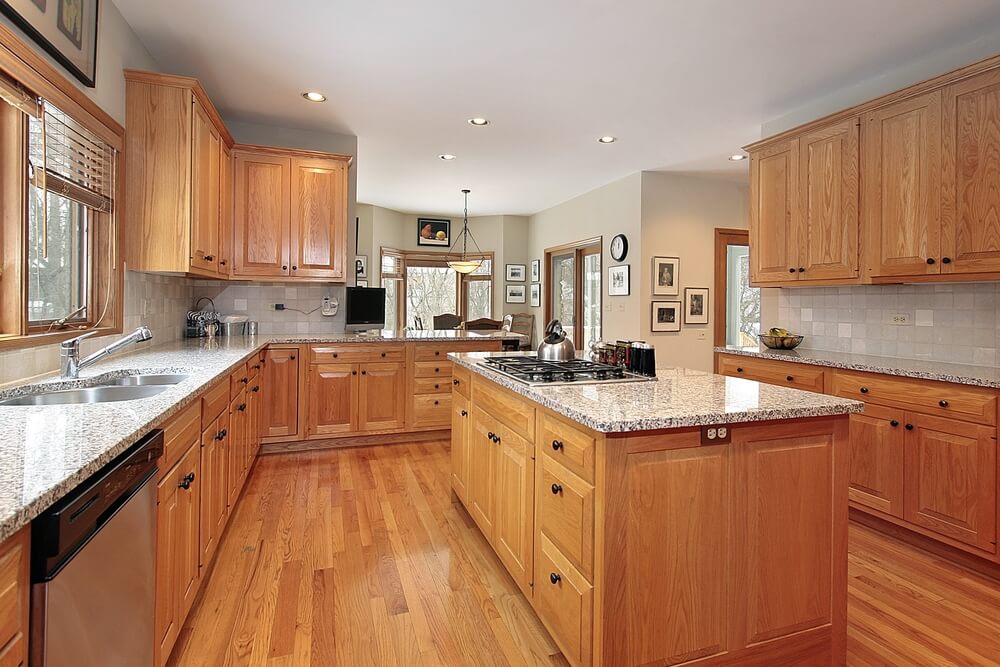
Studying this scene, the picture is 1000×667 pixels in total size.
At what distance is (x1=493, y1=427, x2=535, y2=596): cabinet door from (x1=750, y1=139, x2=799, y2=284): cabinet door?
103 inches

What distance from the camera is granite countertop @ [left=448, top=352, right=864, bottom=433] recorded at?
4.69ft

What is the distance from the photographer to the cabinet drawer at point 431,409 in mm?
4441

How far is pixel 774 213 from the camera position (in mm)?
3746

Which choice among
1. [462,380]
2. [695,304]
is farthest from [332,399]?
[695,304]

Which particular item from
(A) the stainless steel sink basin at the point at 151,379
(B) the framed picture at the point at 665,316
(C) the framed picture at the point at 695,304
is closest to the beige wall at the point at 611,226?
(B) the framed picture at the point at 665,316

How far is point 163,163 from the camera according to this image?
2846 mm

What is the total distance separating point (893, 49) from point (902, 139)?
52 centimetres

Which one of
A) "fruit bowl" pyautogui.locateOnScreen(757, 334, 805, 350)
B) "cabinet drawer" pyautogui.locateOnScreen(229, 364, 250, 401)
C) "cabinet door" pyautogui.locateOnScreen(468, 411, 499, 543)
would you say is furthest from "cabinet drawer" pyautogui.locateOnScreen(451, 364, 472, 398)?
"fruit bowl" pyautogui.locateOnScreen(757, 334, 805, 350)

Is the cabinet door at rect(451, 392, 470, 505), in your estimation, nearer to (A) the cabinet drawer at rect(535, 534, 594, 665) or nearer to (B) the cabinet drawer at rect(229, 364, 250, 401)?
(A) the cabinet drawer at rect(535, 534, 594, 665)

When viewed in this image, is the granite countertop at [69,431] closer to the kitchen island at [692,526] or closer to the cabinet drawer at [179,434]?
the cabinet drawer at [179,434]

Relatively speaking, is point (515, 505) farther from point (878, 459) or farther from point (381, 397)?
point (381, 397)

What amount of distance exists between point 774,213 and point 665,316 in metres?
1.97

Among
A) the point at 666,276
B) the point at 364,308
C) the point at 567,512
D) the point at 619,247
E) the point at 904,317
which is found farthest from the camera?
the point at 619,247

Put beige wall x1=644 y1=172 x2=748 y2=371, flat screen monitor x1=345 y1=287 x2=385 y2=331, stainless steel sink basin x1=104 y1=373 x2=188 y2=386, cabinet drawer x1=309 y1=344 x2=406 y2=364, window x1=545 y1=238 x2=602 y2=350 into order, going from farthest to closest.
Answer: window x1=545 y1=238 x2=602 y2=350, beige wall x1=644 y1=172 x2=748 y2=371, flat screen monitor x1=345 y1=287 x2=385 y2=331, cabinet drawer x1=309 y1=344 x2=406 y2=364, stainless steel sink basin x1=104 y1=373 x2=188 y2=386
